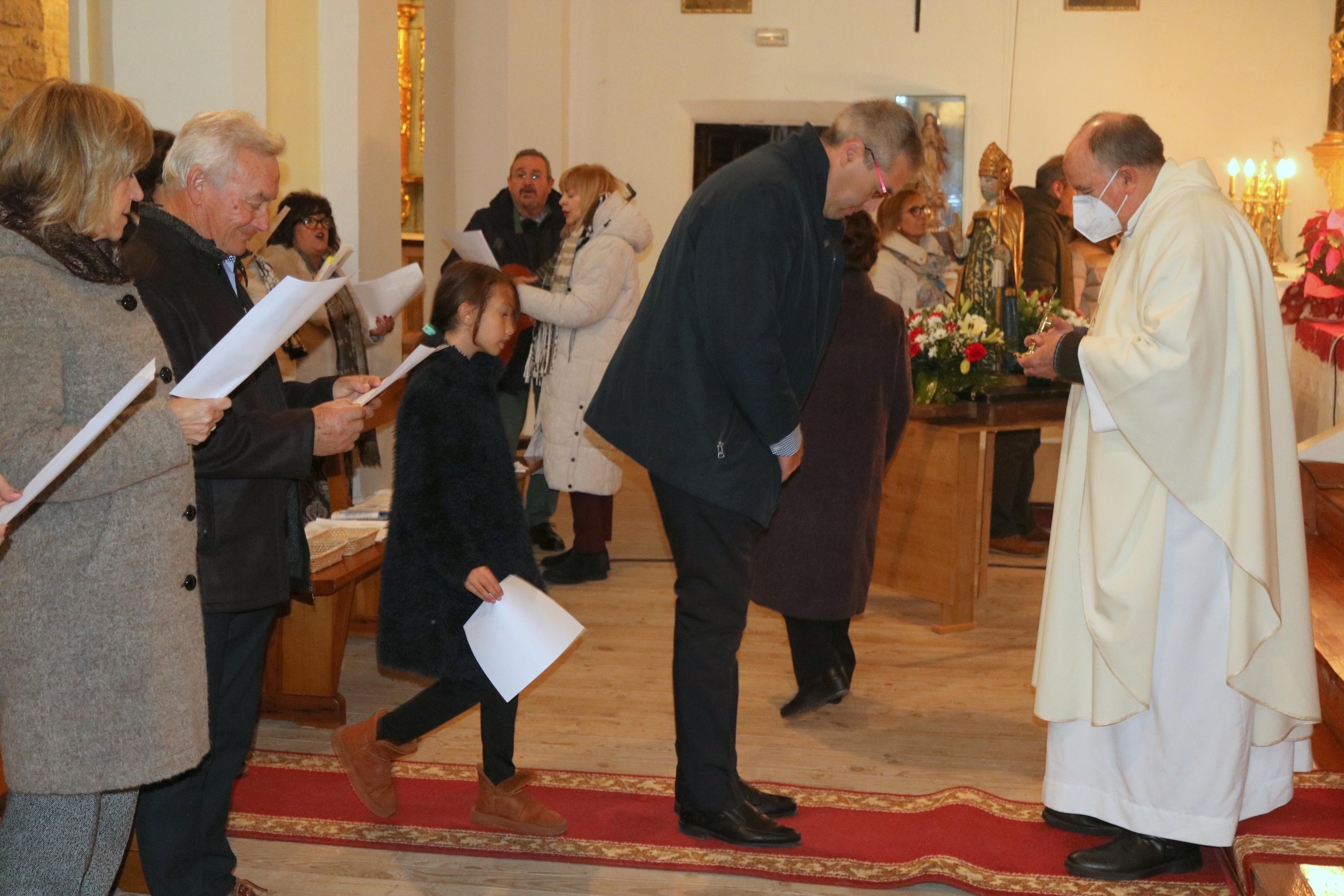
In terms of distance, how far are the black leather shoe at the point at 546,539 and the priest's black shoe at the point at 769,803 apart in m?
3.15

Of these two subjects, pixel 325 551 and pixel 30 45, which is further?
pixel 30 45

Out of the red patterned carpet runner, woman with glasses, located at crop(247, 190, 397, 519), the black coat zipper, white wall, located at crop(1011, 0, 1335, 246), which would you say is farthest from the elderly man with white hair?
white wall, located at crop(1011, 0, 1335, 246)

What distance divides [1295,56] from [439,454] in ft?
28.7

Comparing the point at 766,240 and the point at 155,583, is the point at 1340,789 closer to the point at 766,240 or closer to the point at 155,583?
the point at 766,240

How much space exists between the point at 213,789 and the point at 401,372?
39.0 inches

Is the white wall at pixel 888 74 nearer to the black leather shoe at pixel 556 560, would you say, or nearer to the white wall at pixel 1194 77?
the white wall at pixel 1194 77

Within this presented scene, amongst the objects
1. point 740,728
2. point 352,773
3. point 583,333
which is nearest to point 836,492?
point 740,728

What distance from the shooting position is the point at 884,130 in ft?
9.82

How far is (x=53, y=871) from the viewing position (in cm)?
214

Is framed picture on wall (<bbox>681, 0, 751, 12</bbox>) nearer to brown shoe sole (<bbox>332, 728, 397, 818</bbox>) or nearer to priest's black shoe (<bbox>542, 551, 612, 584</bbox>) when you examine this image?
priest's black shoe (<bbox>542, 551, 612, 584</bbox>)

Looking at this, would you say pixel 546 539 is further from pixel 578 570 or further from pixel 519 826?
pixel 519 826

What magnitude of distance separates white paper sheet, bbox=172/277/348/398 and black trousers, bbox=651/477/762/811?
3.77ft

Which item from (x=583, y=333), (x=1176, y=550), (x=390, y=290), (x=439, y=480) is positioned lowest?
(x=1176, y=550)

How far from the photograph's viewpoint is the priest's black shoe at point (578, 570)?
594 cm
